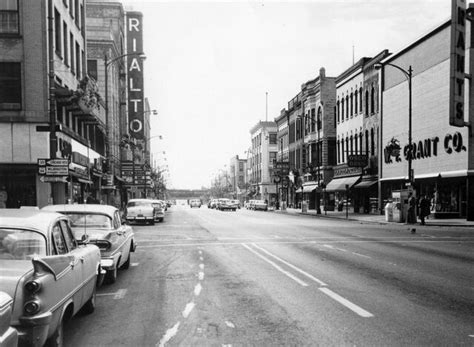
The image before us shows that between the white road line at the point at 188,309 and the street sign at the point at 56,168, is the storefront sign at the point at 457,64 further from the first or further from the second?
the white road line at the point at 188,309

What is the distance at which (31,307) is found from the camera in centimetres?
437

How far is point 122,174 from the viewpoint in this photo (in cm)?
5478

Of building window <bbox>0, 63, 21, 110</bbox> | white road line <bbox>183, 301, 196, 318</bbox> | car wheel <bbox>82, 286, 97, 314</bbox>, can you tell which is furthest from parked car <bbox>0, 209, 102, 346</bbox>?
building window <bbox>0, 63, 21, 110</bbox>

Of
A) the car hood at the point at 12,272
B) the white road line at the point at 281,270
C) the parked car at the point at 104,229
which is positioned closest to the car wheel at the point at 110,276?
the parked car at the point at 104,229

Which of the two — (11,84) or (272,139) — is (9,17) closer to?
(11,84)

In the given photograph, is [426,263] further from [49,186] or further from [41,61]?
[41,61]

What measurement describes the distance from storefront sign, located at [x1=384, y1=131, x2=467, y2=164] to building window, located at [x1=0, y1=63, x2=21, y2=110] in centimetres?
2270

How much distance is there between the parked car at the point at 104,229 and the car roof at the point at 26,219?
12.3 feet

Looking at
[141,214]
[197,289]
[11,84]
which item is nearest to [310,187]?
[141,214]

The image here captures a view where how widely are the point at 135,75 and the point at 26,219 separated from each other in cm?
5084

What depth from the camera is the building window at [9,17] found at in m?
25.7

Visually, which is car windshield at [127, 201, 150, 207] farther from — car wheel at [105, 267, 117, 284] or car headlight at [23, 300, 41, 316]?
car headlight at [23, 300, 41, 316]

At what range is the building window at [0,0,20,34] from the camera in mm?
25703

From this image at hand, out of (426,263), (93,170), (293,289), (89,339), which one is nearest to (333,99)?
(93,170)
